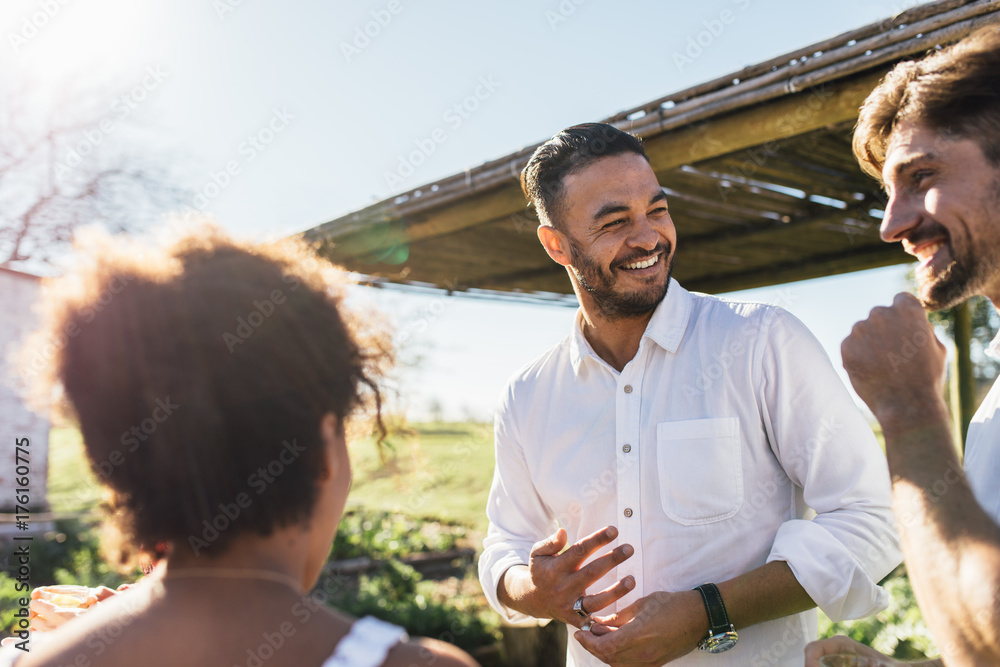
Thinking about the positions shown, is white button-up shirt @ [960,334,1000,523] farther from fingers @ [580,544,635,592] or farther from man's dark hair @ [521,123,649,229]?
man's dark hair @ [521,123,649,229]

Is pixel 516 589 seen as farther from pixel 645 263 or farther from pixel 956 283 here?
pixel 956 283

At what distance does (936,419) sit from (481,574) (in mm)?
1634

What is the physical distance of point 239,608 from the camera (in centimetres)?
110

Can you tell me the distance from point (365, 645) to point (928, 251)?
1410 millimetres

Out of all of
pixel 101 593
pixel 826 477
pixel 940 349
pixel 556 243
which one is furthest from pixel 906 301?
pixel 101 593

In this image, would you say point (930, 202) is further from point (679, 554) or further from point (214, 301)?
point (214, 301)

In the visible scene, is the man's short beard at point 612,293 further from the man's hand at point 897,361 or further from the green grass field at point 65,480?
the green grass field at point 65,480

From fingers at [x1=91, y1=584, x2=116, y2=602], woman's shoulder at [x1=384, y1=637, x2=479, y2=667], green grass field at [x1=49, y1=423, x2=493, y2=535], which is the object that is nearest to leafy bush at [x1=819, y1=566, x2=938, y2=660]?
woman's shoulder at [x1=384, y1=637, x2=479, y2=667]

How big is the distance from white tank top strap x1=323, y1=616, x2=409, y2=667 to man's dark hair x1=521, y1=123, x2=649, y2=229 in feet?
6.27

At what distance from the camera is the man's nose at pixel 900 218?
157cm

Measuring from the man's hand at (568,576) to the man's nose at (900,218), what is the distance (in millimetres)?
957

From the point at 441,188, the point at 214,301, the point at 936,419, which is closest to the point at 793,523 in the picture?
the point at 936,419

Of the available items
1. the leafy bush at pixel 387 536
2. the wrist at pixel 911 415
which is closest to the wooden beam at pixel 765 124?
the wrist at pixel 911 415

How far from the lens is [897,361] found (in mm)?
1375
